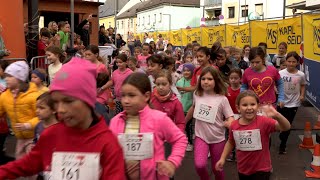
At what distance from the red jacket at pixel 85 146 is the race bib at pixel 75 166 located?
28 millimetres

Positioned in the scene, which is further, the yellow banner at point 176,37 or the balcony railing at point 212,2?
the balcony railing at point 212,2

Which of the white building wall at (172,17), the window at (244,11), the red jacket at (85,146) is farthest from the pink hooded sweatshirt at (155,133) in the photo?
the white building wall at (172,17)

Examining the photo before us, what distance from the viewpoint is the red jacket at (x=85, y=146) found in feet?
8.08

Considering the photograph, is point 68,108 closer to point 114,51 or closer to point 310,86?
point 310,86

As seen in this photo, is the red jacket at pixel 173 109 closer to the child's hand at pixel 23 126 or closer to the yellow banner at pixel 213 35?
the child's hand at pixel 23 126

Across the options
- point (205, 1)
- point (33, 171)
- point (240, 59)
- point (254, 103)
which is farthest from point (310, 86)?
point (205, 1)

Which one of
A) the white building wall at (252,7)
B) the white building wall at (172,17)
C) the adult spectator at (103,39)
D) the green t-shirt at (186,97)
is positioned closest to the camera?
the green t-shirt at (186,97)

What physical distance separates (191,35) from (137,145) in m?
25.4

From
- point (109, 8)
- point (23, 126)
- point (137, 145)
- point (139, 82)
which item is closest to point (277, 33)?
point (23, 126)

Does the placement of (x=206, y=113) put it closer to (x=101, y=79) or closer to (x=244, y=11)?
(x=101, y=79)

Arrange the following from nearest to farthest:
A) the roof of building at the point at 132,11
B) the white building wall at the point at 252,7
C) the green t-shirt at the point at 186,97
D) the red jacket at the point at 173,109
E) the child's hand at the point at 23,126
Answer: the child's hand at the point at 23,126
the red jacket at the point at 173,109
the green t-shirt at the point at 186,97
the white building wall at the point at 252,7
the roof of building at the point at 132,11

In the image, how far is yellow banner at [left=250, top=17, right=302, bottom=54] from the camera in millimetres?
14406

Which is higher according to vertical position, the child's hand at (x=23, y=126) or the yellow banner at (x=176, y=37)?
the yellow banner at (x=176, y=37)

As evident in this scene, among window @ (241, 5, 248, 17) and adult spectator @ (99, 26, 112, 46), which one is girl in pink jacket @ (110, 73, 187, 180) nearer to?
adult spectator @ (99, 26, 112, 46)
